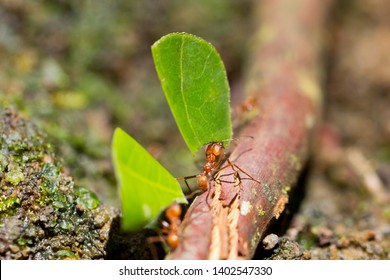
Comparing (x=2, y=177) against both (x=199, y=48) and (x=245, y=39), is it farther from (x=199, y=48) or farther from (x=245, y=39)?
(x=245, y=39)

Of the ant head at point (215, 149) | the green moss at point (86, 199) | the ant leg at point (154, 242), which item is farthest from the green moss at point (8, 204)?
the ant head at point (215, 149)

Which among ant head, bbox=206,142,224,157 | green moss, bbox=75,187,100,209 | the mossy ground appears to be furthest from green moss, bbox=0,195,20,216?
ant head, bbox=206,142,224,157

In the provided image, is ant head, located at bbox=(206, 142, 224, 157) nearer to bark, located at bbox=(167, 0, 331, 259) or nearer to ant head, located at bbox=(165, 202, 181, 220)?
bark, located at bbox=(167, 0, 331, 259)

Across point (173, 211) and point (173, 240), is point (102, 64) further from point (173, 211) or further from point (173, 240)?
point (173, 240)

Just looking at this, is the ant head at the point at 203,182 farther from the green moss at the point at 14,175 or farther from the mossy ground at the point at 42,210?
the green moss at the point at 14,175

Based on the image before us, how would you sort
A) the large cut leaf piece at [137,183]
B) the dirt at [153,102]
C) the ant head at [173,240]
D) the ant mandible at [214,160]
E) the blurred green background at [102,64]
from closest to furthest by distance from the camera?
1. the large cut leaf piece at [137,183]
2. the ant head at [173,240]
3. the ant mandible at [214,160]
4. the dirt at [153,102]
5. the blurred green background at [102,64]
